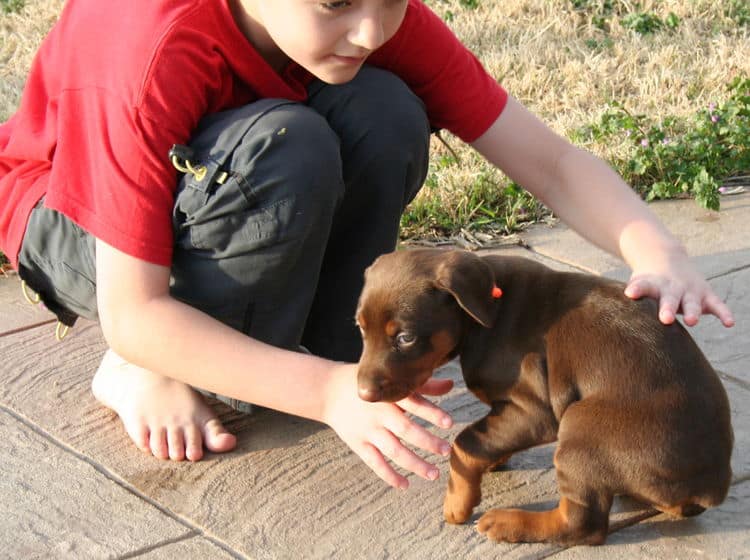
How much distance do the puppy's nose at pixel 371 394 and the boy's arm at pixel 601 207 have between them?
67 cm

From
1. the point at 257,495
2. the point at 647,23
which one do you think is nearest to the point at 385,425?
the point at 257,495

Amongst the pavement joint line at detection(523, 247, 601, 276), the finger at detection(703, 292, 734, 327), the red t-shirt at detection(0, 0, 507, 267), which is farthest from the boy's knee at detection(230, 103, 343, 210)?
the pavement joint line at detection(523, 247, 601, 276)

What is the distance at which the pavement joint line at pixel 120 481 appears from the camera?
274cm

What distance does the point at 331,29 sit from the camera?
2748mm

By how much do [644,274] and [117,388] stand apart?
1591 mm

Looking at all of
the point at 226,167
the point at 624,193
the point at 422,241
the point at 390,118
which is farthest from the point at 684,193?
the point at 226,167

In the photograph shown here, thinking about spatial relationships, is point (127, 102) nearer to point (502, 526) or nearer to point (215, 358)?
point (215, 358)

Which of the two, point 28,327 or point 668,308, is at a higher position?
point 668,308

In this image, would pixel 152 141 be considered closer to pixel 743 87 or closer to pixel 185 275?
pixel 185 275

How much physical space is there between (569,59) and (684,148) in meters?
1.90

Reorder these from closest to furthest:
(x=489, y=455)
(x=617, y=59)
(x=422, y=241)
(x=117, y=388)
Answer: (x=489, y=455) → (x=117, y=388) → (x=422, y=241) → (x=617, y=59)

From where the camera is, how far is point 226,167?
298 centimetres

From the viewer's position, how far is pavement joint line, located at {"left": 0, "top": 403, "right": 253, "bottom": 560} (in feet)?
9.00

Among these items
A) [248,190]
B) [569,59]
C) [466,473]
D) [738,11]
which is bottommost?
[569,59]
